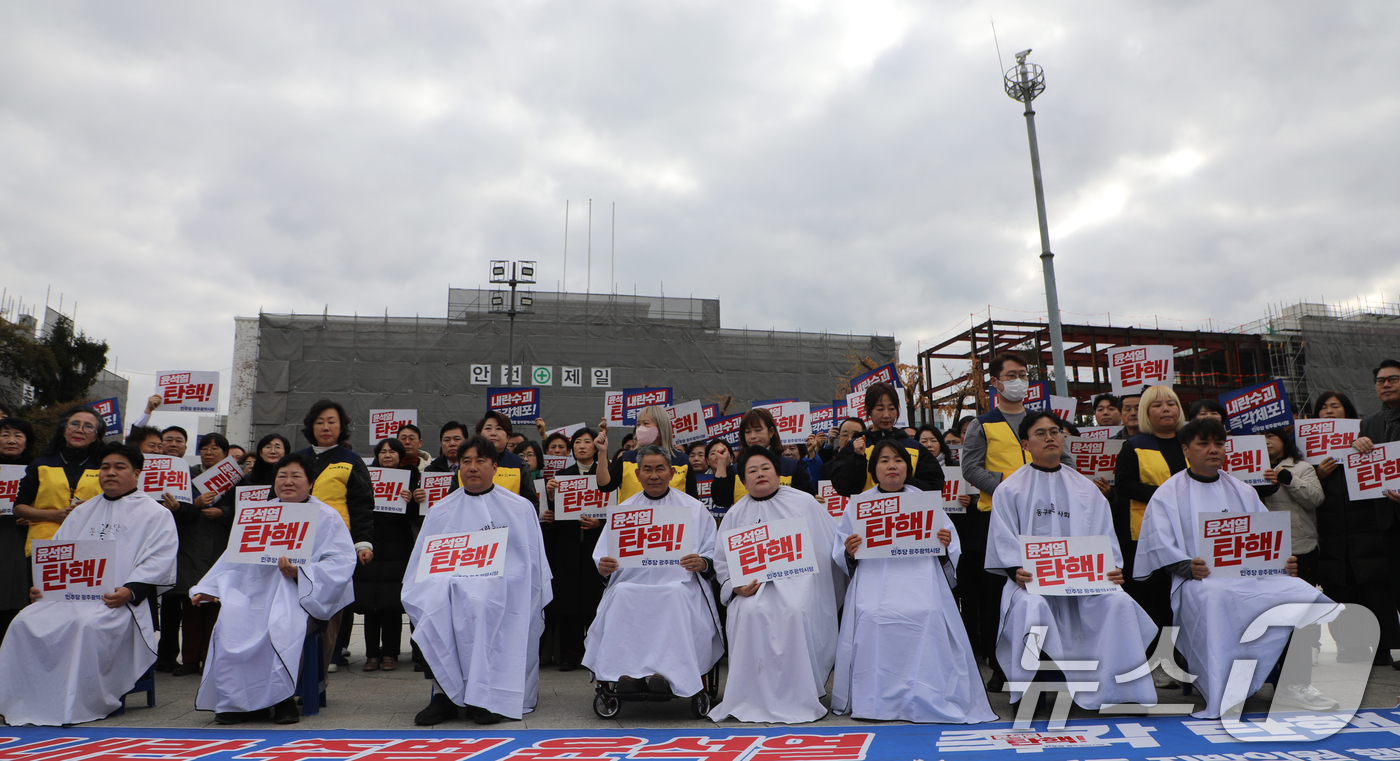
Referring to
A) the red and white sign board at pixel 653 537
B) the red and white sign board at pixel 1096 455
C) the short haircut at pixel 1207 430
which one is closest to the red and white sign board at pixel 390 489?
the red and white sign board at pixel 653 537

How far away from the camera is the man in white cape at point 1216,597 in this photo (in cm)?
499

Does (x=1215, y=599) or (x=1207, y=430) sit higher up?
(x=1207, y=430)

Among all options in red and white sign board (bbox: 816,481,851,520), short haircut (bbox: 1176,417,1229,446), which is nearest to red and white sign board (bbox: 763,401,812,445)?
red and white sign board (bbox: 816,481,851,520)

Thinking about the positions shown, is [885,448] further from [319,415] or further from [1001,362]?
[319,415]

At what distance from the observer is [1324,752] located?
407 cm

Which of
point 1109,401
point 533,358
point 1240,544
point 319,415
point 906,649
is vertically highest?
point 533,358

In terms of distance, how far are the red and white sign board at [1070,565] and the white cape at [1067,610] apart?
9 centimetres

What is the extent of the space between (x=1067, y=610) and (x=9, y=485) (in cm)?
741

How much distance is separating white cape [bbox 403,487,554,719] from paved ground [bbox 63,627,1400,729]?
21cm

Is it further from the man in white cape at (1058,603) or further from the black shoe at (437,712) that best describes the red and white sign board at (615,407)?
the man in white cape at (1058,603)

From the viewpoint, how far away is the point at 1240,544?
5211 millimetres

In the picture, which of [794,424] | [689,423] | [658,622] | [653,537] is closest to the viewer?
[658,622]

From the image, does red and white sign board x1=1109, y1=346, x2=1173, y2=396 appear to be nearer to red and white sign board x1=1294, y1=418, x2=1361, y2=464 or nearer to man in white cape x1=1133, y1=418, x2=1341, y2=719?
red and white sign board x1=1294, y1=418, x2=1361, y2=464

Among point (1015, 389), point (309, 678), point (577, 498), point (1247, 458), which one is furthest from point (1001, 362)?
point (309, 678)
